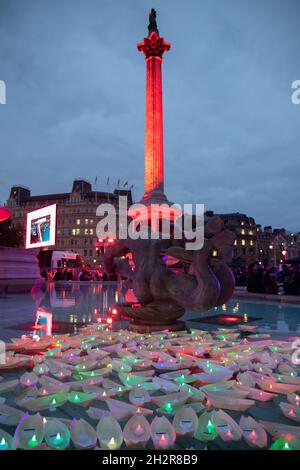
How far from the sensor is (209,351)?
15.5ft

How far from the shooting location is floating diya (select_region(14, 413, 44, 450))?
224 cm

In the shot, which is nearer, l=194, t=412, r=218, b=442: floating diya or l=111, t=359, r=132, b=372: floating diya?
l=194, t=412, r=218, b=442: floating diya

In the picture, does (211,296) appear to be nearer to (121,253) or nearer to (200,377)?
(200,377)

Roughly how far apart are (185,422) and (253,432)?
476 mm

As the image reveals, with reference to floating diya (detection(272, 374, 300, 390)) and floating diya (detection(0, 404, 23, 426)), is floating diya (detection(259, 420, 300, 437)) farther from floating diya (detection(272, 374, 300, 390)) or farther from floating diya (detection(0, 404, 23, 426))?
floating diya (detection(0, 404, 23, 426))

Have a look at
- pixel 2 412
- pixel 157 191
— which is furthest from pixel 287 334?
pixel 157 191

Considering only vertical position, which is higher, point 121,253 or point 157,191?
point 157,191

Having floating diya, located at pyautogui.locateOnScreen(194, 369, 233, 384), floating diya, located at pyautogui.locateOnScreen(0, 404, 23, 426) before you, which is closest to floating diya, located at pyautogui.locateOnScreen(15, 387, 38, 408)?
floating diya, located at pyautogui.locateOnScreen(0, 404, 23, 426)

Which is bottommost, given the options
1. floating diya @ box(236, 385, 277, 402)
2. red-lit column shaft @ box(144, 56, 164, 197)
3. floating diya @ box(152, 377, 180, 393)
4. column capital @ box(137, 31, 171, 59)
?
floating diya @ box(236, 385, 277, 402)

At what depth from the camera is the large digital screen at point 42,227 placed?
23.0m

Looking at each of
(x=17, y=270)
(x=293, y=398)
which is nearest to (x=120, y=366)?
(x=293, y=398)

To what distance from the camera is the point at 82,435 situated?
237 centimetres

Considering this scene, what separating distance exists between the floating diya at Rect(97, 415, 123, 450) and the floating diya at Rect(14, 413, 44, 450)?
39cm

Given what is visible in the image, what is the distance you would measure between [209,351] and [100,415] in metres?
2.35
